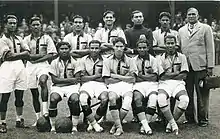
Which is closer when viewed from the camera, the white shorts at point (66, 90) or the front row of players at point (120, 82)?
the front row of players at point (120, 82)

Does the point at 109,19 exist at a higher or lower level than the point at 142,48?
higher

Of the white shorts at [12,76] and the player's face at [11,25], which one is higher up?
the player's face at [11,25]

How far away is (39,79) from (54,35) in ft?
12.3

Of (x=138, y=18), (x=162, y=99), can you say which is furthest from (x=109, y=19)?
(x=162, y=99)

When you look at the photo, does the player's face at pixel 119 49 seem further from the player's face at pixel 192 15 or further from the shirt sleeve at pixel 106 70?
the player's face at pixel 192 15

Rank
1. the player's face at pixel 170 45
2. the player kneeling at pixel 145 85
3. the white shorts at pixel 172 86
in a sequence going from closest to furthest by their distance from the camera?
1. the player kneeling at pixel 145 85
2. the white shorts at pixel 172 86
3. the player's face at pixel 170 45

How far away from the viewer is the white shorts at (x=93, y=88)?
5594mm

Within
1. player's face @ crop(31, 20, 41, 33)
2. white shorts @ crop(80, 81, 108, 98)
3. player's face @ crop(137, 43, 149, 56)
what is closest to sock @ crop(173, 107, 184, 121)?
player's face @ crop(137, 43, 149, 56)

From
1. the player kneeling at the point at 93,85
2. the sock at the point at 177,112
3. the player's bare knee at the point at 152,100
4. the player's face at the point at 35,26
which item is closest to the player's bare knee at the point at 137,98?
the player's bare knee at the point at 152,100

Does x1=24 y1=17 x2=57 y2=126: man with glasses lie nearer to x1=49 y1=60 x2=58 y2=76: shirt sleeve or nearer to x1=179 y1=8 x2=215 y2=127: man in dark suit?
x1=49 y1=60 x2=58 y2=76: shirt sleeve

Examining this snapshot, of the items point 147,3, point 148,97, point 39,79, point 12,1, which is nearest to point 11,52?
point 39,79

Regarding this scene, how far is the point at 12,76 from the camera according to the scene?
222 inches

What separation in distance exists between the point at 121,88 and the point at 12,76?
1.54m

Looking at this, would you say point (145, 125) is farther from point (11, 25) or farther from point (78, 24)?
point (11, 25)
